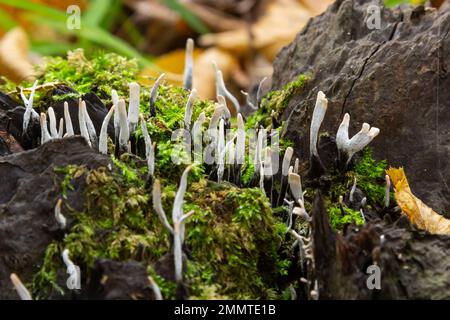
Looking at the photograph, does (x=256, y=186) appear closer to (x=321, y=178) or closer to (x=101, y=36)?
(x=321, y=178)

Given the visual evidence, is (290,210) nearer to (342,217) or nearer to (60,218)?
(342,217)

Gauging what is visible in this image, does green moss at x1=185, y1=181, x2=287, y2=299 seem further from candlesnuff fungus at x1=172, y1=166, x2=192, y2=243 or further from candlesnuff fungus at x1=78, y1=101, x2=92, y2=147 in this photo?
candlesnuff fungus at x1=78, y1=101, x2=92, y2=147

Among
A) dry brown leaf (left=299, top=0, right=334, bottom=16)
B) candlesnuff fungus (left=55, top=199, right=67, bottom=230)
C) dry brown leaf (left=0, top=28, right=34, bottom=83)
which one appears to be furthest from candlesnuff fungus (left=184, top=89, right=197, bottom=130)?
dry brown leaf (left=299, top=0, right=334, bottom=16)

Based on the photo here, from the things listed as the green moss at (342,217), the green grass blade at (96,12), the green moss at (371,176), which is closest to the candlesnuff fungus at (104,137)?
the green moss at (342,217)

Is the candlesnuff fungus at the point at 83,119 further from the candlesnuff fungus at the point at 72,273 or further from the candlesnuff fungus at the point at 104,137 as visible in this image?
the candlesnuff fungus at the point at 72,273

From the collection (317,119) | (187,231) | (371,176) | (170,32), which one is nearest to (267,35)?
(170,32)
